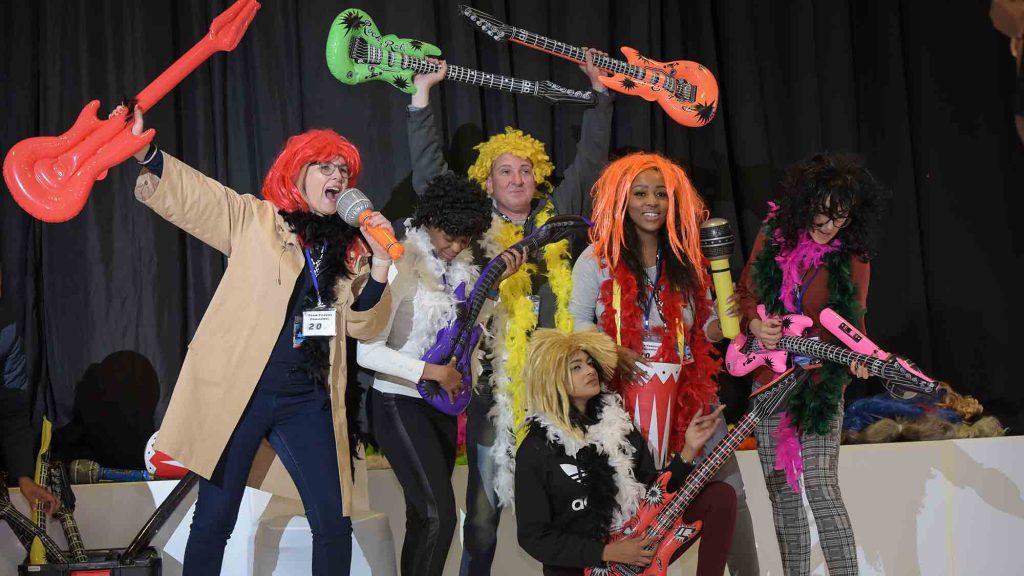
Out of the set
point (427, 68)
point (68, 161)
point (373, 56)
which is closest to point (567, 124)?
point (427, 68)

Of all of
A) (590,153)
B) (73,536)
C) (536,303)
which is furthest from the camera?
(590,153)

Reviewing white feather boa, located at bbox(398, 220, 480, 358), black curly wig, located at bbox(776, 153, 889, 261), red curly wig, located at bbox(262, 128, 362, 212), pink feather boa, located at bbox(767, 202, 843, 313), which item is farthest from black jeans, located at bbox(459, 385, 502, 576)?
black curly wig, located at bbox(776, 153, 889, 261)

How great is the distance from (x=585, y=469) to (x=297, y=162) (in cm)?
111

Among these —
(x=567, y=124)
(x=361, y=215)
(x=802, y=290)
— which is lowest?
(x=802, y=290)

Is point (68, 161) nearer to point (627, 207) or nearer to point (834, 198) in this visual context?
point (627, 207)

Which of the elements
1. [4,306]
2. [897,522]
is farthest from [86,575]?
[897,522]

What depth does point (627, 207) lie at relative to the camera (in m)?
Result: 3.03

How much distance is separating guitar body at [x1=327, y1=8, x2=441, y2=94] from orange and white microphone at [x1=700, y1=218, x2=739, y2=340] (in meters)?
1.12

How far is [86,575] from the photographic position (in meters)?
2.97

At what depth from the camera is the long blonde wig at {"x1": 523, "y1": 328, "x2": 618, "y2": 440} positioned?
2.63m

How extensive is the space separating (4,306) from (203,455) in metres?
1.40

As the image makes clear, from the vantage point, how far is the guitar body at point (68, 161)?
7.69ft

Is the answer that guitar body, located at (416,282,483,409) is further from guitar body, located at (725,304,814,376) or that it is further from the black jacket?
guitar body, located at (725,304,814,376)

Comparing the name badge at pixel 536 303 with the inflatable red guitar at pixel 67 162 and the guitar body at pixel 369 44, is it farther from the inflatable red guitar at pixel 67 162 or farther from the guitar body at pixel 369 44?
the inflatable red guitar at pixel 67 162
